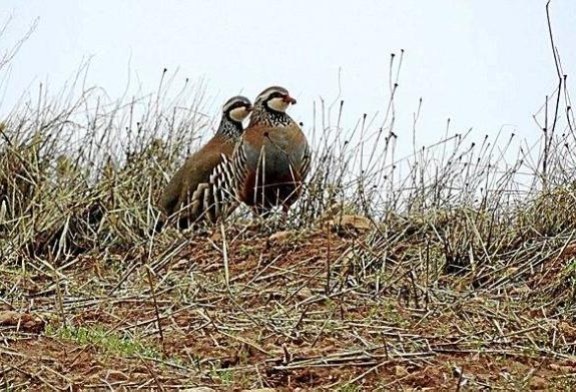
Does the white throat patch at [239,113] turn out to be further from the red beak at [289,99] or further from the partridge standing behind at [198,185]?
the red beak at [289,99]

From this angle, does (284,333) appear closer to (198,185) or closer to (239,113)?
(198,185)

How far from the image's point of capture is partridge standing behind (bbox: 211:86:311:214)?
19.8 feet

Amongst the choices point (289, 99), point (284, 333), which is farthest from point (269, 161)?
point (284, 333)

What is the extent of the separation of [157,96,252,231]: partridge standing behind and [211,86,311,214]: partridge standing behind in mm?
79

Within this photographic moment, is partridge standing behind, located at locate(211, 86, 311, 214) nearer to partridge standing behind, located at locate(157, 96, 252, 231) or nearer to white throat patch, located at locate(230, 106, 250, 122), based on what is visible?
partridge standing behind, located at locate(157, 96, 252, 231)

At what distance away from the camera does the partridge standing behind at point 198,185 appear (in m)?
6.21

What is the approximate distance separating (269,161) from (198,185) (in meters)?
0.46

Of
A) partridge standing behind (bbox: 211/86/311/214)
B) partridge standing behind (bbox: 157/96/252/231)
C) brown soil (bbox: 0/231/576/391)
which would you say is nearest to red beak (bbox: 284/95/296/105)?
partridge standing behind (bbox: 211/86/311/214)

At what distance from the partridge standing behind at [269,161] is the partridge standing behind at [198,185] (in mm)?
79

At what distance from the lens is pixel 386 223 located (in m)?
5.04

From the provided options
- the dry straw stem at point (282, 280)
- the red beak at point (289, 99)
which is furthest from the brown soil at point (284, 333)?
the red beak at point (289, 99)

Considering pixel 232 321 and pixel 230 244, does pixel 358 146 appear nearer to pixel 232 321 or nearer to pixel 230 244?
pixel 230 244

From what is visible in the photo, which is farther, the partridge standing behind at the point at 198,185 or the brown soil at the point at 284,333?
the partridge standing behind at the point at 198,185

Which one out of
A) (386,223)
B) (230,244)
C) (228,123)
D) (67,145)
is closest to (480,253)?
(386,223)
